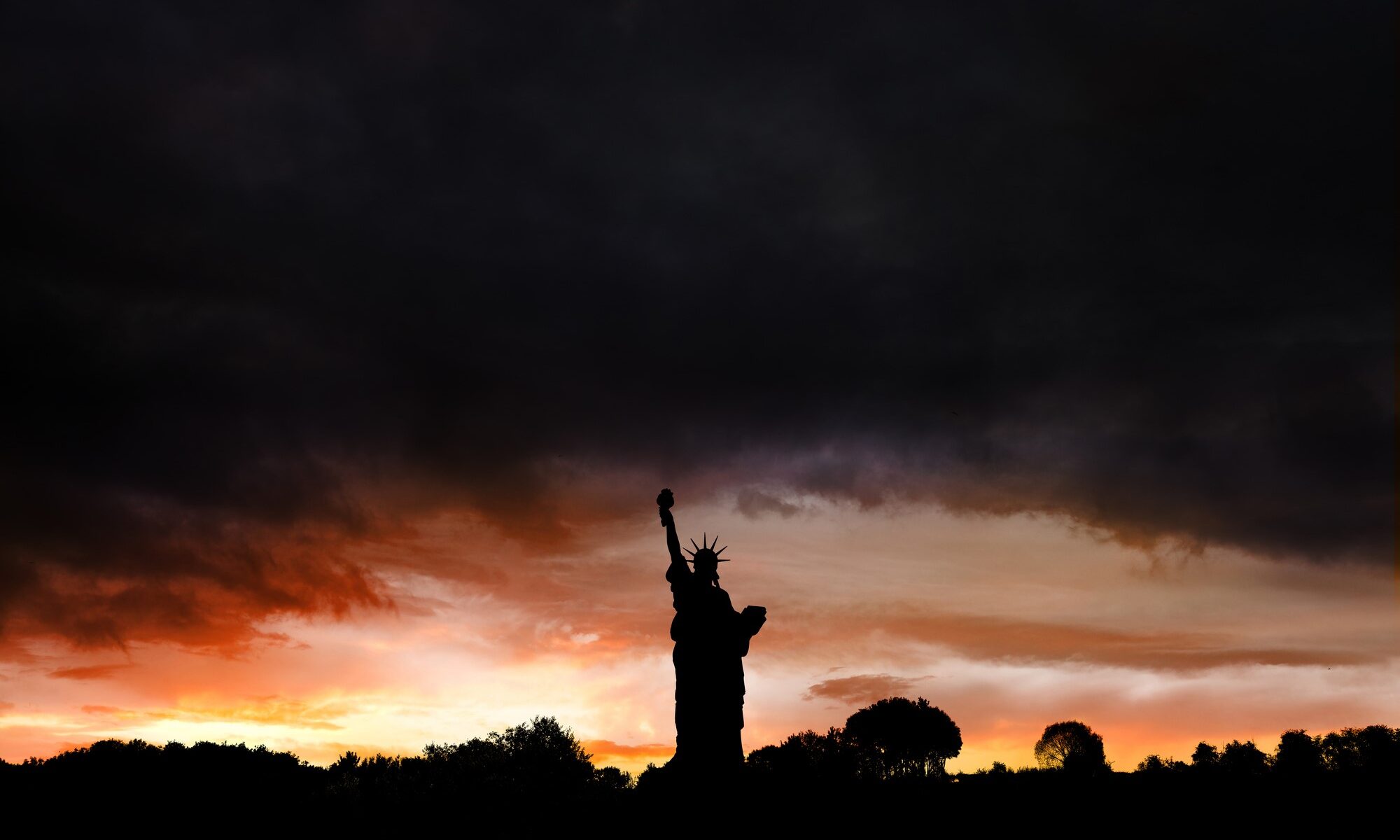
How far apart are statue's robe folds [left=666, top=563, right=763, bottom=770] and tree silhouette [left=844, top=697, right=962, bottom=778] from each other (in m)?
63.0

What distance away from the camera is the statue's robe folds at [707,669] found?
20297 millimetres

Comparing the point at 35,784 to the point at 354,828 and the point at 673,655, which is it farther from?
the point at 673,655

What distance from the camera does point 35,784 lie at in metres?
36.2

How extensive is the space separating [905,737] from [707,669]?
6516 centimetres

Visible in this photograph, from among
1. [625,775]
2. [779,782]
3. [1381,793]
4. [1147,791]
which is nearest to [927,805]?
[779,782]

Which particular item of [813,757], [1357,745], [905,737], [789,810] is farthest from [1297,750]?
[789,810]

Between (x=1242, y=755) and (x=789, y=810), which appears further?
(x=1242, y=755)

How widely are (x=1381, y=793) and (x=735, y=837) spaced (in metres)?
20.8

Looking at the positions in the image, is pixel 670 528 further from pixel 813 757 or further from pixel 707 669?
→ pixel 813 757

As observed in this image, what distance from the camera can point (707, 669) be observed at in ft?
68.0

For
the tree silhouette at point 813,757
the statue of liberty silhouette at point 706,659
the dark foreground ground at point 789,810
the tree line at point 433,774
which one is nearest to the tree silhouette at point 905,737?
the tree silhouette at point 813,757

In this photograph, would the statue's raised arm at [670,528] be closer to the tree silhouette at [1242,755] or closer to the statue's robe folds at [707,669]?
the statue's robe folds at [707,669]

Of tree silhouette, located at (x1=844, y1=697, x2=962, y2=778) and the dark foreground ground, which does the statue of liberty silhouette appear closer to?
the dark foreground ground

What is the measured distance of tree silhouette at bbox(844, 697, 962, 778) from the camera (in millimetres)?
78875
